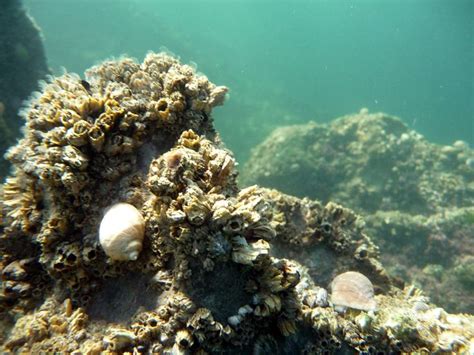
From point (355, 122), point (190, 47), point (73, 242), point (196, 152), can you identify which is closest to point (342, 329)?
point (196, 152)

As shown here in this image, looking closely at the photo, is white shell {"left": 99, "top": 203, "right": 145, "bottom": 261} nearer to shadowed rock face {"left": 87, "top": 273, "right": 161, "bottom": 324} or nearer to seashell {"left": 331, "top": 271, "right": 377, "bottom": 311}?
shadowed rock face {"left": 87, "top": 273, "right": 161, "bottom": 324}

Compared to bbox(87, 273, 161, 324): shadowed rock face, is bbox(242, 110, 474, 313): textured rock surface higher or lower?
higher

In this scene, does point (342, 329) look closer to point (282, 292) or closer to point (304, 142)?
point (282, 292)

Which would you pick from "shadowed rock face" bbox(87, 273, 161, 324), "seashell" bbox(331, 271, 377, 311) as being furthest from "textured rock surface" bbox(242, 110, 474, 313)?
"shadowed rock face" bbox(87, 273, 161, 324)

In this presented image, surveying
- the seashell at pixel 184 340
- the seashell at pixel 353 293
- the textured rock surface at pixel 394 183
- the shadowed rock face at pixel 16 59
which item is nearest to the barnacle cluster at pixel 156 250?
the seashell at pixel 184 340

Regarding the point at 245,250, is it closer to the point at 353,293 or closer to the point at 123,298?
the point at 123,298
